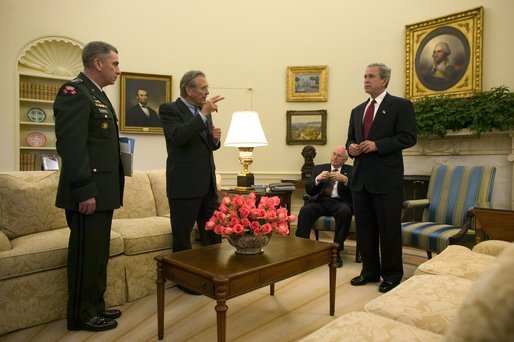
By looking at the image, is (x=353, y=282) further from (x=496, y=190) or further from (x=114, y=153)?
(x=496, y=190)

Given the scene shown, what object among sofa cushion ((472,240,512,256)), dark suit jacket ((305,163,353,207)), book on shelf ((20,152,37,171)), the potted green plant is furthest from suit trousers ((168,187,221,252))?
book on shelf ((20,152,37,171))

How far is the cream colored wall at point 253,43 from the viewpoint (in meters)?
5.00

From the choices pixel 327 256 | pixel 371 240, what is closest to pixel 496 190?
pixel 371 240

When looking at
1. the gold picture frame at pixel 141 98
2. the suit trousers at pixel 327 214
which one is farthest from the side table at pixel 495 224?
the gold picture frame at pixel 141 98

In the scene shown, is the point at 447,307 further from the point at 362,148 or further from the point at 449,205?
the point at 449,205

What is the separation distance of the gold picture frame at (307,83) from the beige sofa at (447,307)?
11.2 ft

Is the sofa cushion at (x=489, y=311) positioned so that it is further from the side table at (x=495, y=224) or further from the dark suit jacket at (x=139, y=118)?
the dark suit jacket at (x=139, y=118)

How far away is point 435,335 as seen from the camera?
1168mm

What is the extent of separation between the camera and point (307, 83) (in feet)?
17.5

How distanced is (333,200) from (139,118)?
2924mm

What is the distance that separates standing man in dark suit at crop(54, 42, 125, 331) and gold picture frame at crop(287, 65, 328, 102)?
10.9 ft

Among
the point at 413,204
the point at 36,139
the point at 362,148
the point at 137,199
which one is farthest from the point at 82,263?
the point at 36,139

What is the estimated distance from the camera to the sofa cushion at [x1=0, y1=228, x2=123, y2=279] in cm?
223

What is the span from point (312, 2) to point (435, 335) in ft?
16.6
